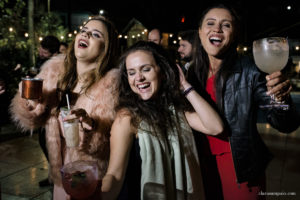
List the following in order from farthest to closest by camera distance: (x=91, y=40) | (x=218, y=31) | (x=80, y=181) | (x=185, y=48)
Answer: (x=185, y=48) < (x=91, y=40) < (x=218, y=31) < (x=80, y=181)

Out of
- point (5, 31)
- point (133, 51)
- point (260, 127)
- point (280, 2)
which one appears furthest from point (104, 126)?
point (280, 2)

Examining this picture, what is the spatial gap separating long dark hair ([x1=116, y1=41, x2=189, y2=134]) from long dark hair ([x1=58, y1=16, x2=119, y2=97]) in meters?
0.30

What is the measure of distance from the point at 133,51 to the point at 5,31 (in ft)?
33.0

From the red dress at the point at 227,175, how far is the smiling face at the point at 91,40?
1.19m

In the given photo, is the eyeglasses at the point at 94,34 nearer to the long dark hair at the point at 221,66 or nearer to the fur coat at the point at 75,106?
the fur coat at the point at 75,106

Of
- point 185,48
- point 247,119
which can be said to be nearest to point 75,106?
point 247,119

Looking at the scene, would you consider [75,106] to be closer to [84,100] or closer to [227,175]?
[84,100]

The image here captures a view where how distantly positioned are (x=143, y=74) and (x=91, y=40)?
2.33 feet

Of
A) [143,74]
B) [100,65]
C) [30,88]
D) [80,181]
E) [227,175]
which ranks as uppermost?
[100,65]

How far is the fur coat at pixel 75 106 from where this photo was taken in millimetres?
2217

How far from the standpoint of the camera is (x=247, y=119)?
76.4 inches

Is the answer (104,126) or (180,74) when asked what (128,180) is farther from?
(180,74)

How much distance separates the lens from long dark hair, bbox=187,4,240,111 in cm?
205

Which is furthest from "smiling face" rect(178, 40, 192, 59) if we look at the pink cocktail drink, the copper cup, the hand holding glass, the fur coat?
the pink cocktail drink
